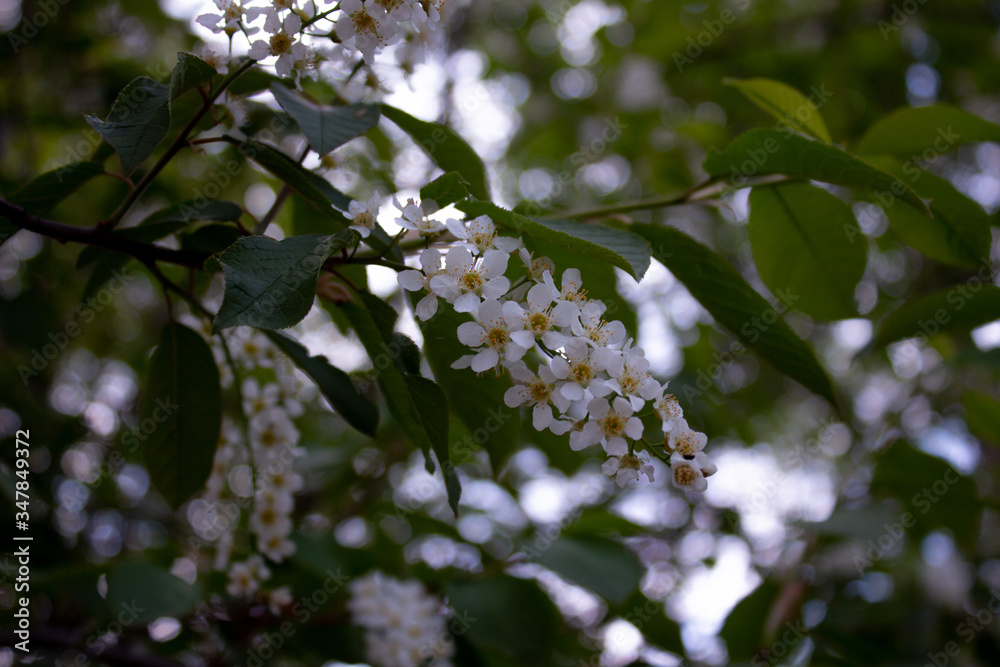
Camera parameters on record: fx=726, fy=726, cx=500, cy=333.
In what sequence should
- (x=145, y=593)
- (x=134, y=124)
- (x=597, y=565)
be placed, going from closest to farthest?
(x=134, y=124), (x=145, y=593), (x=597, y=565)

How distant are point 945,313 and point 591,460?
3.90 feet

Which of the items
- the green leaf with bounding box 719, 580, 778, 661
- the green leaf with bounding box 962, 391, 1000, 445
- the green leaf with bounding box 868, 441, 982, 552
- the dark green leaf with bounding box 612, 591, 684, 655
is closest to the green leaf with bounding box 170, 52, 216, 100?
the dark green leaf with bounding box 612, 591, 684, 655

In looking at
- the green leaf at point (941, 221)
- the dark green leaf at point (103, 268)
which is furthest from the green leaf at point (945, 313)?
the dark green leaf at point (103, 268)

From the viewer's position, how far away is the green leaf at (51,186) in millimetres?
1053

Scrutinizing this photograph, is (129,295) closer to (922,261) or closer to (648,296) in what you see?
(648,296)

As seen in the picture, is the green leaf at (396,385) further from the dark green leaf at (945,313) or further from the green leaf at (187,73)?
the dark green leaf at (945,313)

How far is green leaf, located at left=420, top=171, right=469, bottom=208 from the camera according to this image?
98 centimetres

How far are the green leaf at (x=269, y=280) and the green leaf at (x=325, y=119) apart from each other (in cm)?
15

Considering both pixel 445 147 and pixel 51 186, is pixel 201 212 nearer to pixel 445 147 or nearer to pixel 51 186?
pixel 51 186

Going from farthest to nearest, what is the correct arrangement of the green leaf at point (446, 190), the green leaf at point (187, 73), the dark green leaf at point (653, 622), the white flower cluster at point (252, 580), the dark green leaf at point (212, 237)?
the dark green leaf at point (653, 622)
the white flower cluster at point (252, 580)
the dark green leaf at point (212, 237)
the green leaf at point (446, 190)
the green leaf at point (187, 73)

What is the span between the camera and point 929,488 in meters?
2.02

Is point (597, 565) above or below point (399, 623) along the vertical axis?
above

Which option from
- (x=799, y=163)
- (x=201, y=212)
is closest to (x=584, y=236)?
(x=799, y=163)

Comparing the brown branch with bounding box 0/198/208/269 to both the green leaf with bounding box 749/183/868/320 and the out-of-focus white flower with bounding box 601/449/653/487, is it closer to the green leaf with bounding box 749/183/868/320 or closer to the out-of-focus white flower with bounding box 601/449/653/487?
the out-of-focus white flower with bounding box 601/449/653/487
